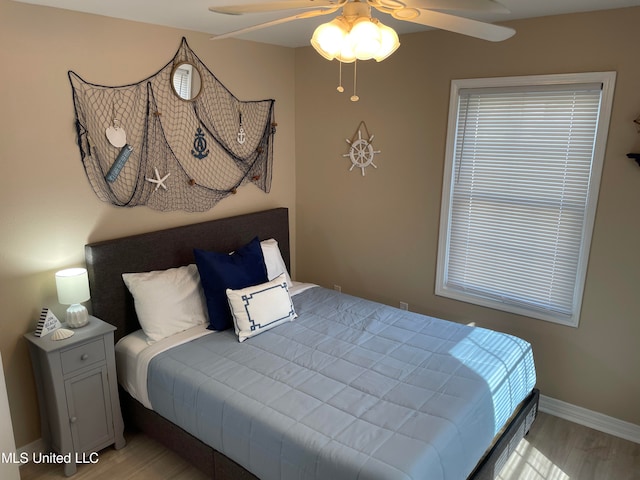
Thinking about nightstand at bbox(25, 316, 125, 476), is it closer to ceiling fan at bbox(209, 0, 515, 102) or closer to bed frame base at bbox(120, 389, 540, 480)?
bed frame base at bbox(120, 389, 540, 480)

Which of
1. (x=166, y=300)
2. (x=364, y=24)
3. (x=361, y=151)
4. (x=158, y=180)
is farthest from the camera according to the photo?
(x=361, y=151)

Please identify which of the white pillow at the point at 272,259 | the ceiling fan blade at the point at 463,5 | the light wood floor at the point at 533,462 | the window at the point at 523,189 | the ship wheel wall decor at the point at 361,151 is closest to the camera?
the ceiling fan blade at the point at 463,5

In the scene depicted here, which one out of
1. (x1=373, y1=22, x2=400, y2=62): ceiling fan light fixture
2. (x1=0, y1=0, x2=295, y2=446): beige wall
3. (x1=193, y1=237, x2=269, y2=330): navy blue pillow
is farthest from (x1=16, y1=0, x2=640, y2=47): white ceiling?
(x1=193, y1=237, x2=269, y2=330): navy blue pillow

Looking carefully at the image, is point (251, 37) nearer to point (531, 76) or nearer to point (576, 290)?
point (531, 76)

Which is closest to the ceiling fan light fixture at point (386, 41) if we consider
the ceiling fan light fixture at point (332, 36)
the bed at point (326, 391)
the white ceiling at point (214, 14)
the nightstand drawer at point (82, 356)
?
the ceiling fan light fixture at point (332, 36)

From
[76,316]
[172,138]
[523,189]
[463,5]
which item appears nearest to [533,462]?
[523,189]

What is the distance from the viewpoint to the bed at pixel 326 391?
1924mm

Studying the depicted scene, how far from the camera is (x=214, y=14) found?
2691 millimetres

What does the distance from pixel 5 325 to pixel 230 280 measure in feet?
4.07

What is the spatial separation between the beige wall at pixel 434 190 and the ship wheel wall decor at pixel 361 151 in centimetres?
5

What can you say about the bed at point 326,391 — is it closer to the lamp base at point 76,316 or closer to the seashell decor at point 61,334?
the lamp base at point 76,316

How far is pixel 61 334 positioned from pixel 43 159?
965mm

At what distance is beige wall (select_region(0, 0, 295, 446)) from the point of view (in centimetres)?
241

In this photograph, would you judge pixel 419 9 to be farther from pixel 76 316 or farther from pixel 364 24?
pixel 76 316
